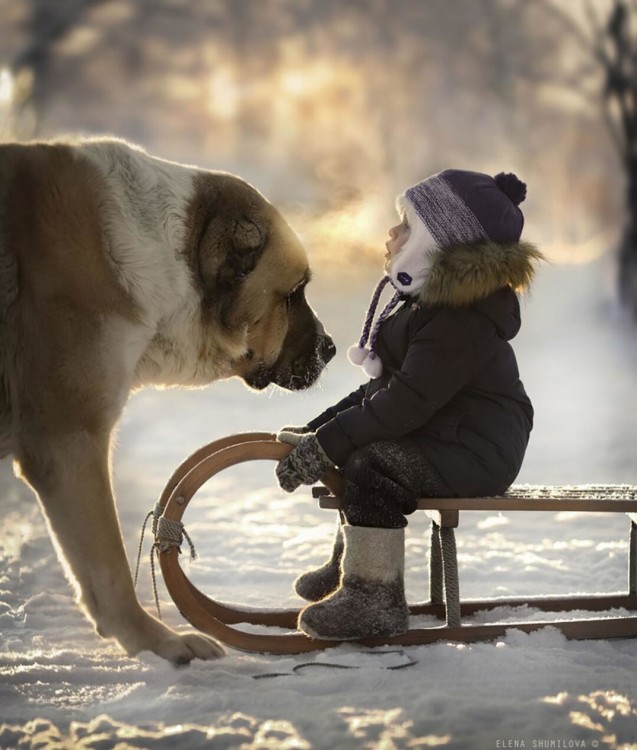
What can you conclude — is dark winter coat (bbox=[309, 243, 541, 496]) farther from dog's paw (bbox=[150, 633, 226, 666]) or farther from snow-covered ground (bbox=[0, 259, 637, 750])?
dog's paw (bbox=[150, 633, 226, 666])

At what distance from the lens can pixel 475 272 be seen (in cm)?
265

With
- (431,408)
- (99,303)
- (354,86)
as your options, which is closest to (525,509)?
(431,408)

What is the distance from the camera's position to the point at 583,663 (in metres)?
2.45

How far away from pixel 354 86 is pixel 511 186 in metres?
8.32

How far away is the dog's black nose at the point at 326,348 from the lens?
2961mm

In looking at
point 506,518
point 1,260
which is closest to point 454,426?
point 1,260

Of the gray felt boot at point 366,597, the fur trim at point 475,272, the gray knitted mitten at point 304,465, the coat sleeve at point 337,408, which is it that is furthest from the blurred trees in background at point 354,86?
the gray felt boot at point 366,597

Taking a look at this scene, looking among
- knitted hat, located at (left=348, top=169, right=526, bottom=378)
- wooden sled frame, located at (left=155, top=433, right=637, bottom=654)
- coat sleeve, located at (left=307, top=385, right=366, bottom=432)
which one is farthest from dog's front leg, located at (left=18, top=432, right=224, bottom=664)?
knitted hat, located at (left=348, top=169, right=526, bottom=378)

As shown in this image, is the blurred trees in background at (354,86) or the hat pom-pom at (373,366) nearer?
the hat pom-pom at (373,366)

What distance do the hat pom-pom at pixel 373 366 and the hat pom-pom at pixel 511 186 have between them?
0.67m

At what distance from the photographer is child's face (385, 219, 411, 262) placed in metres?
2.88

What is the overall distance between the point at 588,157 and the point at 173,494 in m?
10.1

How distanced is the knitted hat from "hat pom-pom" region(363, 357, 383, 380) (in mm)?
240

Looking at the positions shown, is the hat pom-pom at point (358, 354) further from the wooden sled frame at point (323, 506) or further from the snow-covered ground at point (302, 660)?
the wooden sled frame at point (323, 506)
